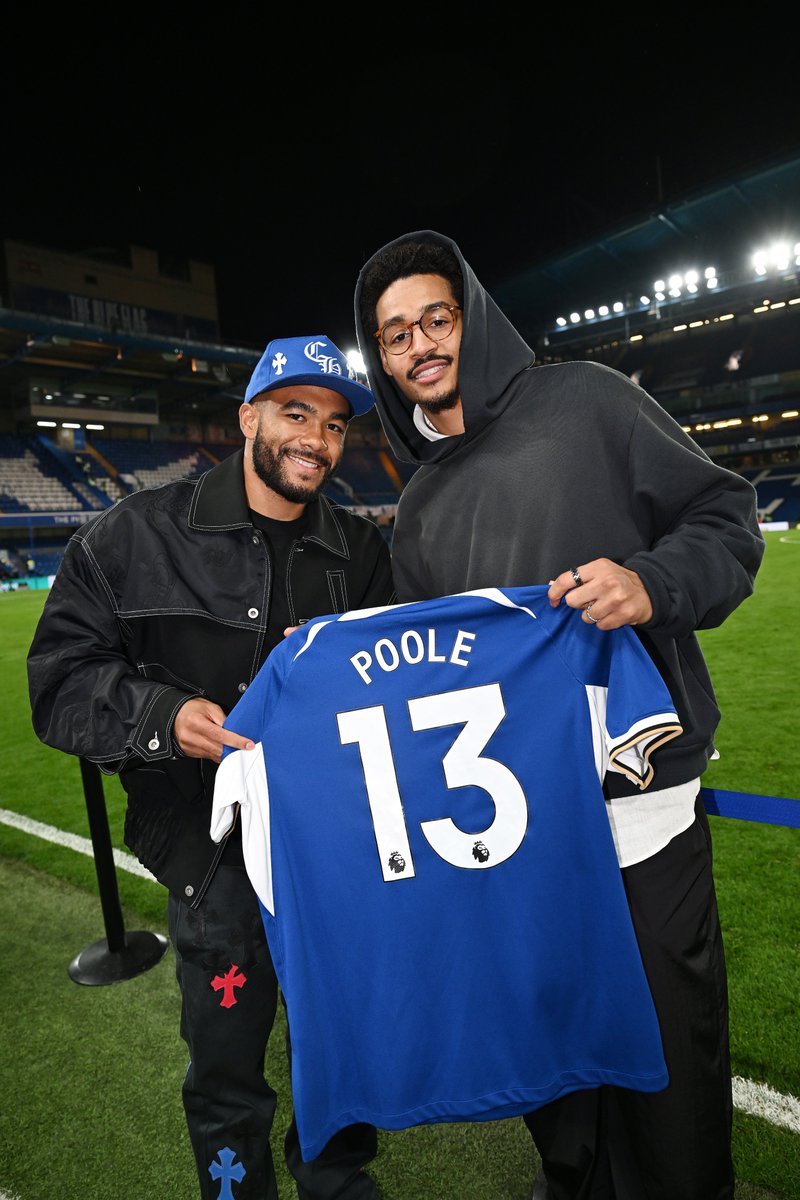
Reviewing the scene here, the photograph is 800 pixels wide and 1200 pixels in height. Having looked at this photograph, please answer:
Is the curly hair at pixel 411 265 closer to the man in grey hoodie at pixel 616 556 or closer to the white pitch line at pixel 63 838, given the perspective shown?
the man in grey hoodie at pixel 616 556

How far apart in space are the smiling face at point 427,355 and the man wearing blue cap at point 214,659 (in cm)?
23

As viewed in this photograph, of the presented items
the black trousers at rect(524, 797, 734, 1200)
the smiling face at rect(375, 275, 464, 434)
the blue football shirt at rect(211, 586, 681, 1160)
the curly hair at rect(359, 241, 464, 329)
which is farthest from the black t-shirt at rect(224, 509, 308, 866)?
the black trousers at rect(524, 797, 734, 1200)

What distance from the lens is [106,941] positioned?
118 inches

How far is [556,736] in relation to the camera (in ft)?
4.72

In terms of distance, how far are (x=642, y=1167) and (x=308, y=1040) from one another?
0.79 metres

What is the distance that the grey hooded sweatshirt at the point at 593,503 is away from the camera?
1.48 m

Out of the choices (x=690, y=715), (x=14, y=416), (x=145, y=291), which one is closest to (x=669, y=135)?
(x=145, y=291)

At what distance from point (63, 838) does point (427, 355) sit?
3890 mm

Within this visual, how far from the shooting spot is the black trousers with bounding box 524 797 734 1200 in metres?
1.44

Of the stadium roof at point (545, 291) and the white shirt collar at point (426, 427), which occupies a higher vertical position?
the stadium roof at point (545, 291)

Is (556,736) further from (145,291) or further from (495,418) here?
(145,291)

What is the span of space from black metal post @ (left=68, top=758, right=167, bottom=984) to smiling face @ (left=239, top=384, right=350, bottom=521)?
1.49 m

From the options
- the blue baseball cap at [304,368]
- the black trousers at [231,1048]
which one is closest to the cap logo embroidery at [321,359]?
the blue baseball cap at [304,368]

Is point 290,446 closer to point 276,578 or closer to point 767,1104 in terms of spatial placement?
point 276,578
